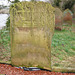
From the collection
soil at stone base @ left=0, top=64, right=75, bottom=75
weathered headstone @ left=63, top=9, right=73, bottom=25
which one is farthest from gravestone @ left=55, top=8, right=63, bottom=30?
soil at stone base @ left=0, top=64, right=75, bottom=75

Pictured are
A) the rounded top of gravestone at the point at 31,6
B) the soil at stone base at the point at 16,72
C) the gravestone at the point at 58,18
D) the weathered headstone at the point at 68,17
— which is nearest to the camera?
the rounded top of gravestone at the point at 31,6

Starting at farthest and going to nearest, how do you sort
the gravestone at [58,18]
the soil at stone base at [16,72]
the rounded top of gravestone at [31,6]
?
the gravestone at [58,18] → the soil at stone base at [16,72] → the rounded top of gravestone at [31,6]

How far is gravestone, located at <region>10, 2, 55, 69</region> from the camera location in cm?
297

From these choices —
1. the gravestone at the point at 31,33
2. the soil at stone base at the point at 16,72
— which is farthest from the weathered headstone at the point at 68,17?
the soil at stone base at the point at 16,72

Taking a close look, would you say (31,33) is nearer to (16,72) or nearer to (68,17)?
(16,72)

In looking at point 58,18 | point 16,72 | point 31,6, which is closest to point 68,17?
point 58,18

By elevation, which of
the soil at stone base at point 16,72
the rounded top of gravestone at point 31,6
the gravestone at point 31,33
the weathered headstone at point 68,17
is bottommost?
the soil at stone base at point 16,72

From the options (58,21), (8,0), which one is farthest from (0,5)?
(58,21)

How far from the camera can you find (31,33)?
3.07 meters

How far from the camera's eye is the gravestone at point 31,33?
9.74 ft

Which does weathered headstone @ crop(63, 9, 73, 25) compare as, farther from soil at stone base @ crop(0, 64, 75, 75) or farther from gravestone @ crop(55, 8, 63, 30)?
soil at stone base @ crop(0, 64, 75, 75)

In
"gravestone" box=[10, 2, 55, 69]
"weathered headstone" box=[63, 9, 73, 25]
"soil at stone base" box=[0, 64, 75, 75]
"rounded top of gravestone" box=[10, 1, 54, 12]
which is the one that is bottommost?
"soil at stone base" box=[0, 64, 75, 75]

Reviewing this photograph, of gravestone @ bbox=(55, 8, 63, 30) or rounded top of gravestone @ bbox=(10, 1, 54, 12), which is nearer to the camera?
rounded top of gravestone @ bbox=(10, 1, 54, 12)

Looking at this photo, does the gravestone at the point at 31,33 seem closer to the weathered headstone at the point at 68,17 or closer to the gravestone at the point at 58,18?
the gravestone at the point at 58,18
